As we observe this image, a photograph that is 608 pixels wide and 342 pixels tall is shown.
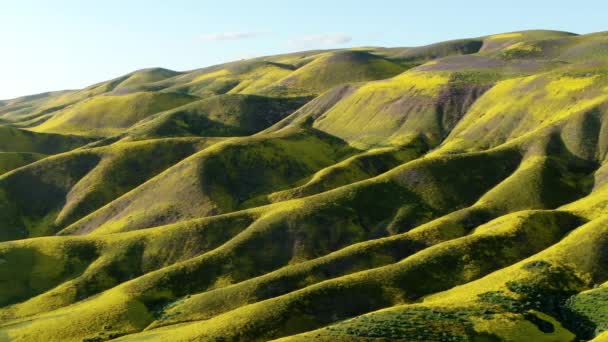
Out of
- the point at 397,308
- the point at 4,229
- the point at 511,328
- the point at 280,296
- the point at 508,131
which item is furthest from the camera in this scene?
the point at 508,131

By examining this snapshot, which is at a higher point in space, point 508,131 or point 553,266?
point 508,131

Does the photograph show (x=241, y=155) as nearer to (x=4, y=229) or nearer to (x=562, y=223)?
(x=4, y=229)

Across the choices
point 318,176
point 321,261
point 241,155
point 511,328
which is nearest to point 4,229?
point 241,155

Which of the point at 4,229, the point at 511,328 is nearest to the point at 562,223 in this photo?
the point at 511,328

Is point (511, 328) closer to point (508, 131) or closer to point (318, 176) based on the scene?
point (318, 176)

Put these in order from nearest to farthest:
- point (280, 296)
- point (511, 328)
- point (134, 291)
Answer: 1. point (511, 328)
2. point (280, 296)
3. point (134, 291)

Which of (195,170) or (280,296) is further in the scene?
(195,170)
